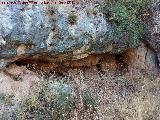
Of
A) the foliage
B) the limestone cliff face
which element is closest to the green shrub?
the limestone cliff face

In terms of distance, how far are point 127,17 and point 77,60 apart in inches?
52.6

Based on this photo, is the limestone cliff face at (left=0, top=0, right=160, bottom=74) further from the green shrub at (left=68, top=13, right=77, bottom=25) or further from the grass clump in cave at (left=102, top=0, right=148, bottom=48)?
the grass clump in cave at (left=102, top=0, right=148, bottom=48)

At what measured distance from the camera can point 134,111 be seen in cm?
785

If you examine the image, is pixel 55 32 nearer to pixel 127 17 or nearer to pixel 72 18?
pixel 72 18

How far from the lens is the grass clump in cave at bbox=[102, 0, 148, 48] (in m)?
8.44

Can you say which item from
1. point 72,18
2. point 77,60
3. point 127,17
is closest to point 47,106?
point 77,60

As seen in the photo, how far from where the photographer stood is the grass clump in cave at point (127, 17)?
8.44 m

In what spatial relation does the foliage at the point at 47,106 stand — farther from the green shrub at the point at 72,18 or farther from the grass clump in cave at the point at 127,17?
the grass clump in cave at the point at 127,17

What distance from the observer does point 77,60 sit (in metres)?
8.92

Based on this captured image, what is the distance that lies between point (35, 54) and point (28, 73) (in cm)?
57

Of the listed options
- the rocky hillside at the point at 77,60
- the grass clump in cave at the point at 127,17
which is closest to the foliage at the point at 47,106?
the rocky hillside at the point at 77,60

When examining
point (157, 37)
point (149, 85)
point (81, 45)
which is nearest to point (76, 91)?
point (81, 45)

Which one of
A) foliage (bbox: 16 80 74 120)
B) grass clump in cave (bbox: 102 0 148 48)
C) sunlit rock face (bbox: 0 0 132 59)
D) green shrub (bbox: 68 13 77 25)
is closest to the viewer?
sunlit rock face (bbox: 0 0 132 59)

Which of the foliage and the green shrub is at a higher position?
the green shrub
